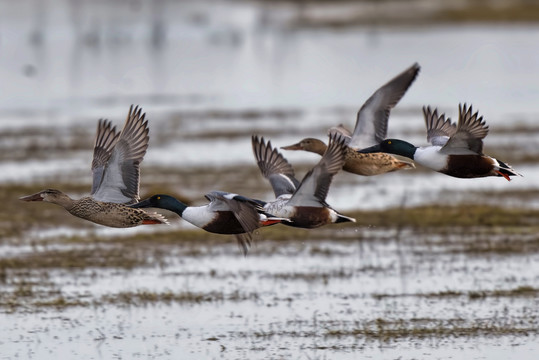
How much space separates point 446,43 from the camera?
241ft

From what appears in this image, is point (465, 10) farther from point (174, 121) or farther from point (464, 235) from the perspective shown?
point (464, 235)

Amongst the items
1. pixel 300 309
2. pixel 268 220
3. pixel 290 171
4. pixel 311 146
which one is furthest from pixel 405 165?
pixel 300 309

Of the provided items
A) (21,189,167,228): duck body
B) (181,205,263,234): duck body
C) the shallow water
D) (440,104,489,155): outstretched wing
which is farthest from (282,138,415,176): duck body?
the shallow water

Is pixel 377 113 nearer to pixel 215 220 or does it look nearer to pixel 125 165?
pixel 215 220

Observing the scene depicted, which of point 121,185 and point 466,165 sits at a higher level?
point 466,165

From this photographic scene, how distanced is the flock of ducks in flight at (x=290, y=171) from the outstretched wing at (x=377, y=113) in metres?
0.01

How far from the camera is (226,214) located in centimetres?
1101

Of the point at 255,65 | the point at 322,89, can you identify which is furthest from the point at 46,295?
the point at 255,65

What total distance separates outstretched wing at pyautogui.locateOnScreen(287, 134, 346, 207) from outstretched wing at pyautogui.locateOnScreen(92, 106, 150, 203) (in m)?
1.73

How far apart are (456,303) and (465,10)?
75.8 metres

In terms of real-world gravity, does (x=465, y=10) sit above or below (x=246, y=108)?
above

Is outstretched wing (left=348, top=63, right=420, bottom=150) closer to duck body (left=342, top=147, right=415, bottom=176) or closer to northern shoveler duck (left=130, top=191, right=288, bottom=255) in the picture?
duck body (left=342, top=147, right=415, bottom=176)

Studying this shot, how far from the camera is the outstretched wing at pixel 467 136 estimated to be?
429 inches

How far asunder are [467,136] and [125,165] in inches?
139
